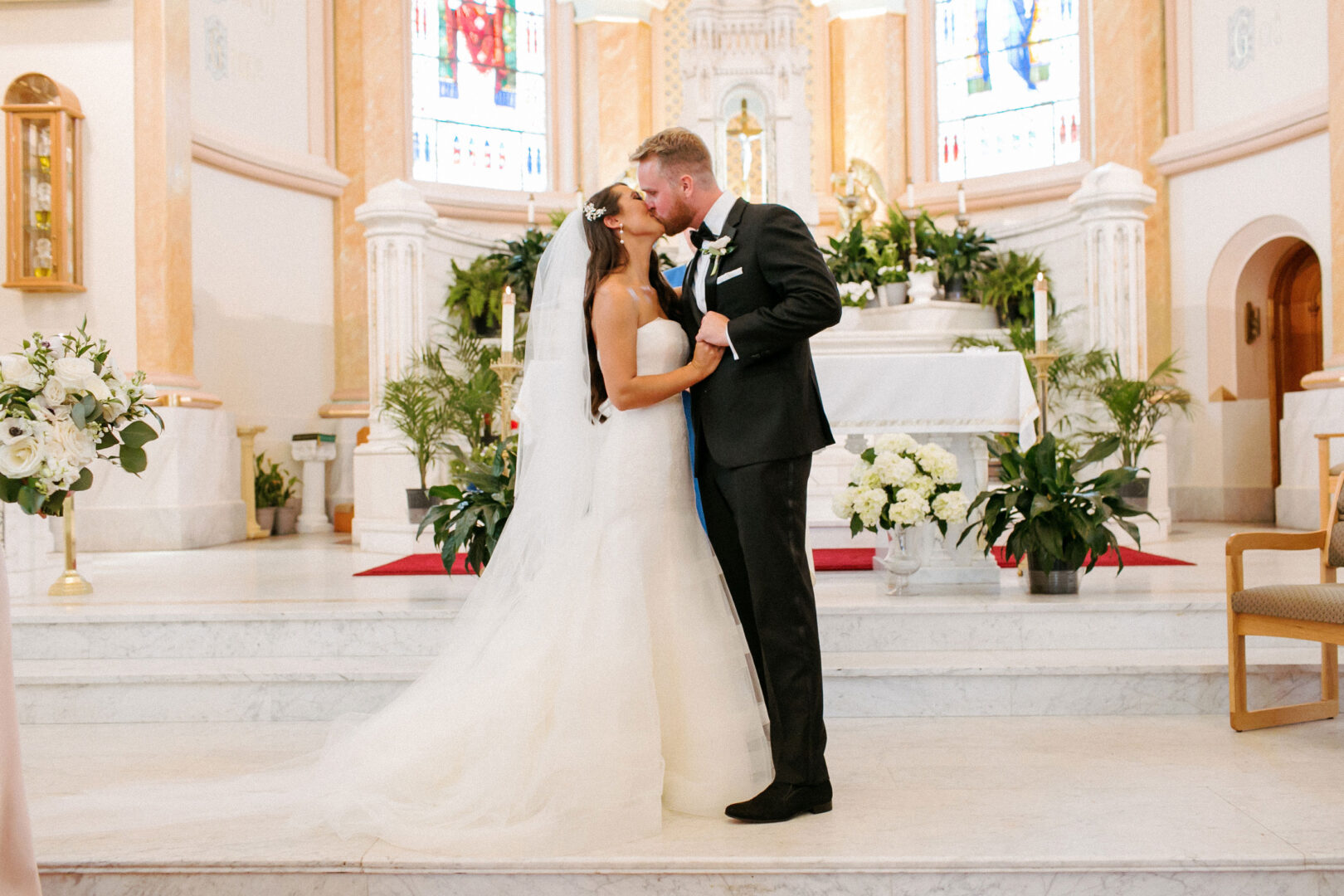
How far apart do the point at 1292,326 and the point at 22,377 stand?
29.9 feet

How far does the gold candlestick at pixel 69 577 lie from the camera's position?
16.9ft

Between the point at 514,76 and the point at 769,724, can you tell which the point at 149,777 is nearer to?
the point at 769,724

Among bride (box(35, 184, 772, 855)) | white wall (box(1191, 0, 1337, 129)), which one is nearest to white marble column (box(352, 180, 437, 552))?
bride (box(35, 184, 772, 855))

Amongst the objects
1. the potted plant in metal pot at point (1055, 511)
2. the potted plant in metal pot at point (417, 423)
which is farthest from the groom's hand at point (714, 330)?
the potted plant in metal pot at point (417, 423)

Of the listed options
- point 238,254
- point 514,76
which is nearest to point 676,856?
point 238,254

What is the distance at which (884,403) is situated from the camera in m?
5.24

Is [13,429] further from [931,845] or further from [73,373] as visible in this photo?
[931,845]

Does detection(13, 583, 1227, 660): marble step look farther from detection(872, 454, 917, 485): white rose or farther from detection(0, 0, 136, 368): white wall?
detection(0, 0, 136, 368): white wall

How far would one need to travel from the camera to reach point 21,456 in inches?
176

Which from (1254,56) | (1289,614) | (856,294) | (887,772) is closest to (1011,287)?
(856,294)

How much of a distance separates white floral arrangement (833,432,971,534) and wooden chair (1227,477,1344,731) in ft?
4.02

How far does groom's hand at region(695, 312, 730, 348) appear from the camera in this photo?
2734 millimetres

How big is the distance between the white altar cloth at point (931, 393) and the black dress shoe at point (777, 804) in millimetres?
2654

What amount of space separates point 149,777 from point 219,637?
1.19 m
